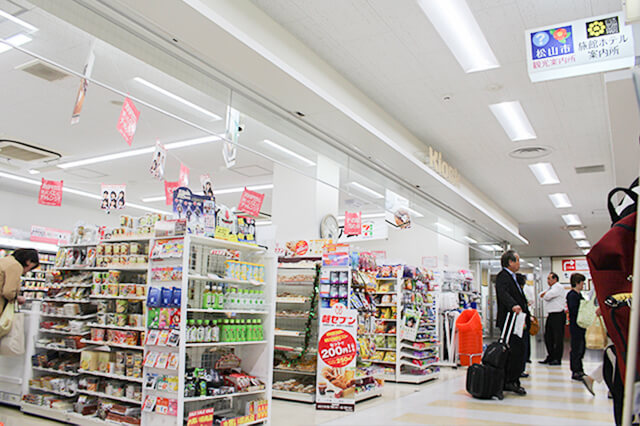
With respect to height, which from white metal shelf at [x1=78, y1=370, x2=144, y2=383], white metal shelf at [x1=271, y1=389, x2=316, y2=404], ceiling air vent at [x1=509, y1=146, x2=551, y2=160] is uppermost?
ceiling air vent at [x1=509, y1=146, x2=551, y2=160]

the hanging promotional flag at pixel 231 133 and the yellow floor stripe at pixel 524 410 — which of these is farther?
the hanging promotional flag at pixel 231 133

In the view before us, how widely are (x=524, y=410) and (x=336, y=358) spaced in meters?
2.19

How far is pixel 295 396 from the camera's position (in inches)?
251

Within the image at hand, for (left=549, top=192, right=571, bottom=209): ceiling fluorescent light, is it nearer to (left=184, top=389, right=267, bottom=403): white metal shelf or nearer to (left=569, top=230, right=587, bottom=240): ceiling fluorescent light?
(left=569, top=230, right=587, bottom=240): ceiling fluorescent light

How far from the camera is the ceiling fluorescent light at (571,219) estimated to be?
14375 millimetres

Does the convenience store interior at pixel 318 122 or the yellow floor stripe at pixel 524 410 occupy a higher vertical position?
the convenience store interior at pixel 318 122

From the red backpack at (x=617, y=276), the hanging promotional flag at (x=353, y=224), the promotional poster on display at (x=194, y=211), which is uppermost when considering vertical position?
the hanging promotional flag at (x=353, y=224)

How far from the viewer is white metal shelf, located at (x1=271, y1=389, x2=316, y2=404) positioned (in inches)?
246

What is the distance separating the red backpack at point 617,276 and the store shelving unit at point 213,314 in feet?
12.0

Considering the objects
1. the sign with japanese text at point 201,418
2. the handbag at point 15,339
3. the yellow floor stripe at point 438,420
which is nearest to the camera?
the sign with japanese text at point 201,418

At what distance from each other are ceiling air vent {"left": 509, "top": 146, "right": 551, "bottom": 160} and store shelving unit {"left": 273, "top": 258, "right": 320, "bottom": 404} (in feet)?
14.0

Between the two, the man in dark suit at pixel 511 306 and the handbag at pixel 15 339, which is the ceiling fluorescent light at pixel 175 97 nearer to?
the handbag at pixel 15 339

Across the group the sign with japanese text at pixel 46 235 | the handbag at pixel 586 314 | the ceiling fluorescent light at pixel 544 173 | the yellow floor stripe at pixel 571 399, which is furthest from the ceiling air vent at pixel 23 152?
the handbag at pixel 586 314

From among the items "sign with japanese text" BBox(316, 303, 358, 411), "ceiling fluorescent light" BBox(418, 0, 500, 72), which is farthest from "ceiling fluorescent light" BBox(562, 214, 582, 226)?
"sign with japanese text" BBox(316, 303, 358, 411)
